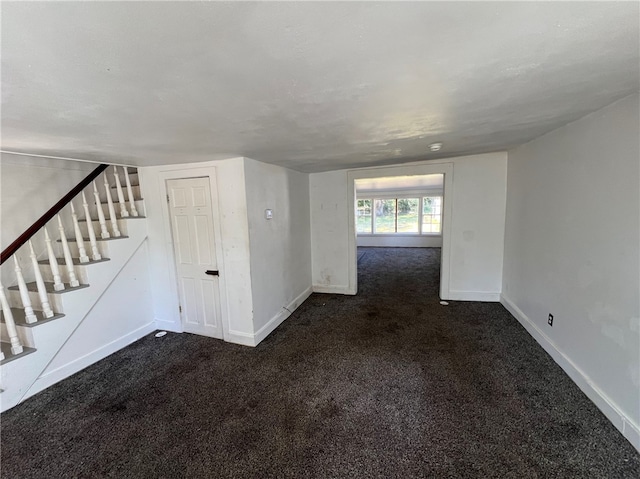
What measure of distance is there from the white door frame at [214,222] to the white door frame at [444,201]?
218 cm

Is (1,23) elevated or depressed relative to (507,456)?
elevated

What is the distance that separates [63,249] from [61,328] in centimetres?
83

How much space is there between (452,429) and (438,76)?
7.08 ft

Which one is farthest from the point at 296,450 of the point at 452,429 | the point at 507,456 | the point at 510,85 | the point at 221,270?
the point at 510,85

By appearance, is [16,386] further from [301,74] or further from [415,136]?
[415,136]

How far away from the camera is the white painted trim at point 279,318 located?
10.3 feet

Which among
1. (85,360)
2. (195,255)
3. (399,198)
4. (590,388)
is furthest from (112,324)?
(399,198)

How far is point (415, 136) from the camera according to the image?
91.9 inches

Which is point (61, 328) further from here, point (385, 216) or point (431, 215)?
point (431, 215)

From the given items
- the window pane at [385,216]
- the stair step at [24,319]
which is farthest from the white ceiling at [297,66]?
the window pane at [385,216]

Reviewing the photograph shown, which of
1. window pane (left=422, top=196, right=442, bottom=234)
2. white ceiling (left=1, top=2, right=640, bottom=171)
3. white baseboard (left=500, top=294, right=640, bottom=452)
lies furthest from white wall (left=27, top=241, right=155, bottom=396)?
window pane (left=422, top=196, right=442, bottom=234)

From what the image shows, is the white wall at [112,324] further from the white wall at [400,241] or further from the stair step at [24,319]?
the white wall at [400,241]

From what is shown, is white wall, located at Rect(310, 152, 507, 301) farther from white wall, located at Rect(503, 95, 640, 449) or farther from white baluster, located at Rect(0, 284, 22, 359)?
white baluster, located at Rect(0, 284, 22, 359)

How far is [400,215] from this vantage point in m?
9.36
